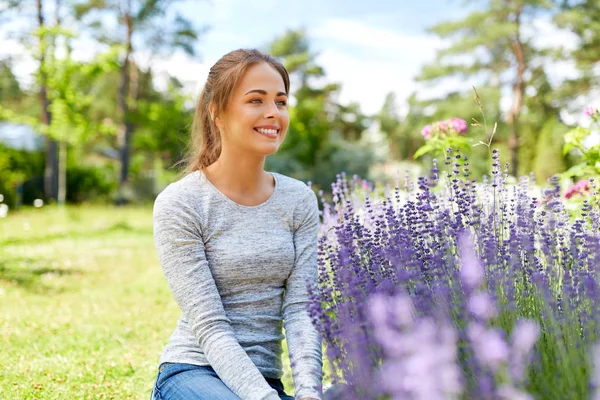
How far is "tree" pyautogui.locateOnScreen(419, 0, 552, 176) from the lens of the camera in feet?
65.6

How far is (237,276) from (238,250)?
0.30ft

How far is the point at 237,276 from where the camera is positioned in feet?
6.87

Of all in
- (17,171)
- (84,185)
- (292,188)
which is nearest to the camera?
(292,188)

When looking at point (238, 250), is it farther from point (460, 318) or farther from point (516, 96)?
point (516, 96)

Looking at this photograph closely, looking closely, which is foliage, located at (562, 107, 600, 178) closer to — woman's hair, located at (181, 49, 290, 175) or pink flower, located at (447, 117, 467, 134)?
pink flower, located at (447, 117, 467, 134)

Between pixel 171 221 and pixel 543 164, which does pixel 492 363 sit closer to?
pixel 171 221

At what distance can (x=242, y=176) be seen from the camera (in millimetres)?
2242

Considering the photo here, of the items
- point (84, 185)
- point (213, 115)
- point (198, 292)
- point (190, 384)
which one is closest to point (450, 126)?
point (213, 115)

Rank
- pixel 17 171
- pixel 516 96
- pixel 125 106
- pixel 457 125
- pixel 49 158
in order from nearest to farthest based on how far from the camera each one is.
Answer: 1. pixel 457 125
2. pixel 49 158
3. pixel 17 171
4. pixel 125 106
5. pixel 516 96

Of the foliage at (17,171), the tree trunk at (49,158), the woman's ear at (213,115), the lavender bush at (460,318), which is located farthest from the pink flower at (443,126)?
the tree trunk at (49,158)

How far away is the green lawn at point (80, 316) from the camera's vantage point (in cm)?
327

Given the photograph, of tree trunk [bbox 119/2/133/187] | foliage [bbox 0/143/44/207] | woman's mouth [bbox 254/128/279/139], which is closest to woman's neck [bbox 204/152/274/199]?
woman's mouth [bbox 254/128/279/139]

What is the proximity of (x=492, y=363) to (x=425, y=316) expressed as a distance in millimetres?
568

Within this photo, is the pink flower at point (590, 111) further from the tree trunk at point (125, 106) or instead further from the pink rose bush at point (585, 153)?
the tree trunk at point (125, 106)
